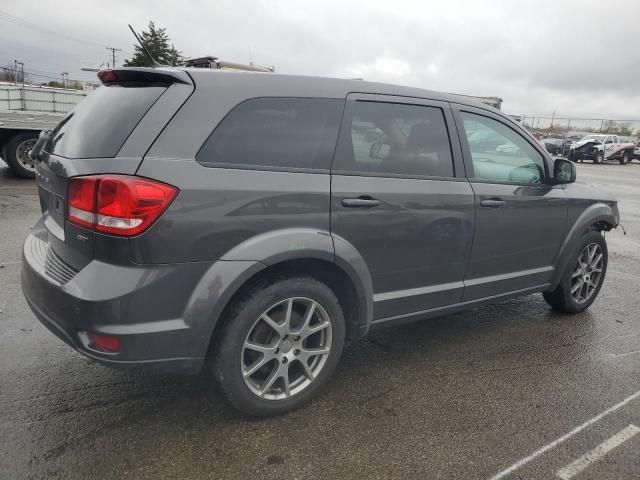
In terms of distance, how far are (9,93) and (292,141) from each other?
10651 mm

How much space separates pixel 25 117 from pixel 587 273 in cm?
974

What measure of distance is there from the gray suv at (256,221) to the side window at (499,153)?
27mm

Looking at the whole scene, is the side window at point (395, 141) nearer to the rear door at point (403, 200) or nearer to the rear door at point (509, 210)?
the rear door at point (403, 200)

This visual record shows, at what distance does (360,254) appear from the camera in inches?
112

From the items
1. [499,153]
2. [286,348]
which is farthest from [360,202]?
[499,153]

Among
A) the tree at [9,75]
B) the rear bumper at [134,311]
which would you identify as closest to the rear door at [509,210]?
the rear bumper at [134,311]

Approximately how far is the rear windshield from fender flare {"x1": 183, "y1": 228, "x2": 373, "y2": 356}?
71 centimetres

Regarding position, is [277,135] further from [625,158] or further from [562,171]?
[625,158]

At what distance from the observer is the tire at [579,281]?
4.34m

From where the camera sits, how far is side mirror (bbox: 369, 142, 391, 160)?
9.74 feet

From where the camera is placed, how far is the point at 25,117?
9.59 m

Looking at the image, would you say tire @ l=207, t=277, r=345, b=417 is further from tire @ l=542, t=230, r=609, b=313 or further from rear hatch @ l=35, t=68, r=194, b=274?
tire @ l=542, t=230, r=609, b=313

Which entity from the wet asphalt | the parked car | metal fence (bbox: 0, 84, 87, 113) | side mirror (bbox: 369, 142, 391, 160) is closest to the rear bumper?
the wet asphalt

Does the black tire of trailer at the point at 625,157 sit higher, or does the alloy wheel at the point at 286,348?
the black tire of trailer at the point at 625,157
